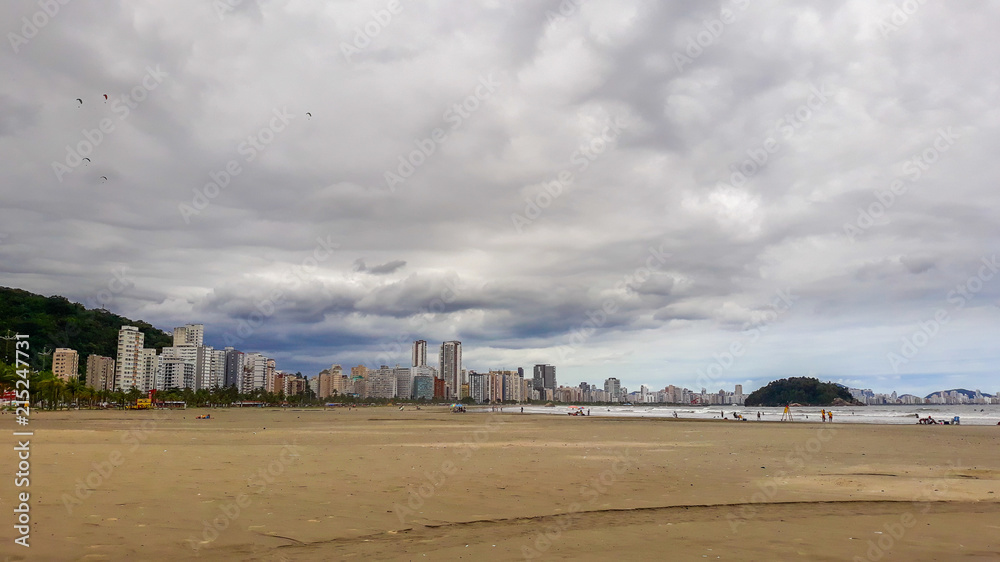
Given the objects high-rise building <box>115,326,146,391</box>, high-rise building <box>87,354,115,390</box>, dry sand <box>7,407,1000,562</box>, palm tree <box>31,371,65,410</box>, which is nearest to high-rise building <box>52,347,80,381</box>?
high-rise building <box>87,354,115,390</box>

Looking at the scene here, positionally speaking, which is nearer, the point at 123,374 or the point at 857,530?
the point at 857,530

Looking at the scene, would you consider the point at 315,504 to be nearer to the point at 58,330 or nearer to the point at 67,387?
the point at 67,387

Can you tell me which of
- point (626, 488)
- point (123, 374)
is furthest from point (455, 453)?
point (123, 374)

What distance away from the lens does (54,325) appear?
495ft

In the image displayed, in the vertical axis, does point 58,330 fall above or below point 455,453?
above

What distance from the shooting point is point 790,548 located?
29.8 feet

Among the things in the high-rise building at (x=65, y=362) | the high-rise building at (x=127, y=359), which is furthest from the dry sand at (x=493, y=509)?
the high-rise building at (x=127, y=359)

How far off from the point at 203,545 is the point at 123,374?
206 metres

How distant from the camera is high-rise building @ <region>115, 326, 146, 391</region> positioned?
178 meters

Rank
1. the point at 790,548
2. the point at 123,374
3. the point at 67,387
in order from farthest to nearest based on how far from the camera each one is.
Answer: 1. the point at 123,374
2. the point at 67,387
3. the point at 790,548

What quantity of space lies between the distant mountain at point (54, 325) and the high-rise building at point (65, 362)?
Answer: 2.16 metres

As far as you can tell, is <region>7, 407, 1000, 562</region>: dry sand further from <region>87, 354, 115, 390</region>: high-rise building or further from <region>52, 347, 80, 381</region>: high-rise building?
<region>87, 354, 115, 390</region>: high-rise building

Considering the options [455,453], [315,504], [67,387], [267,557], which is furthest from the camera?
[67,387]

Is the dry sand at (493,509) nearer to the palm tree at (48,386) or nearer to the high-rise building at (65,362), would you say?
the palm tree at (48,386)
